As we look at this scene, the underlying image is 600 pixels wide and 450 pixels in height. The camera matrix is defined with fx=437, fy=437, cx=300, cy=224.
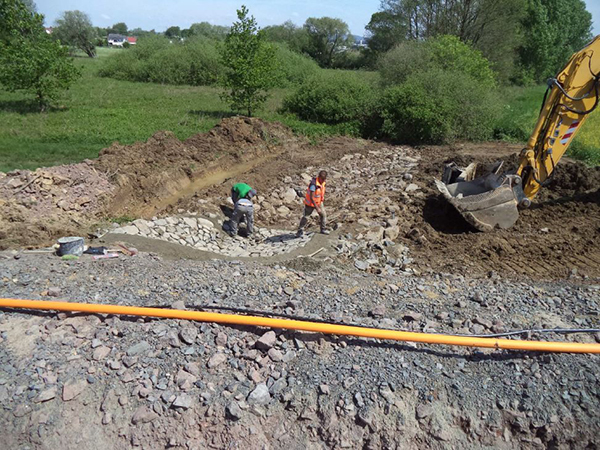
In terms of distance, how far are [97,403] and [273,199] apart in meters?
7.81

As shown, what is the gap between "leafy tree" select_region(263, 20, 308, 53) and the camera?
48.5 meters

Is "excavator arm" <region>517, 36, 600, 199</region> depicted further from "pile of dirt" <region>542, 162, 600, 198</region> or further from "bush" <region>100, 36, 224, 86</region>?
"bush" <region>100, 36, 224, 86</region>

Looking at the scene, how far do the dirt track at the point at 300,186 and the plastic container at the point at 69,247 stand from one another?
1032 millimetres

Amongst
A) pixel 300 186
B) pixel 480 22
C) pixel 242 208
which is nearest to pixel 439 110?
pixel 300 186

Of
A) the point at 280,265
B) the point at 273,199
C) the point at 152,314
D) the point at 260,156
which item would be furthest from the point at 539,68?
the point at 152,314

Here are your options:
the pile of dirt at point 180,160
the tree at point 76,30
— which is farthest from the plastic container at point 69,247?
the tree at point 76,30

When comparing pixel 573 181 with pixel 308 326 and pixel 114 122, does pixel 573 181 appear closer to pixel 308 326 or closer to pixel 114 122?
pixel 308 326

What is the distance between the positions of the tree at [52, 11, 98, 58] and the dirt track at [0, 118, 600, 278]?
144 ft

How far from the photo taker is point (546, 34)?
36.9 metres

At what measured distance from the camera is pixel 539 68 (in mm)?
39375

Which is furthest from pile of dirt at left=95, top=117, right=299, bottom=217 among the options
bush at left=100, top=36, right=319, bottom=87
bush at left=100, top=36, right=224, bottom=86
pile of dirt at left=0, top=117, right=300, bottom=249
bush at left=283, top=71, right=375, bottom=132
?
bush at left=100, top=36, right=224, bottom=86

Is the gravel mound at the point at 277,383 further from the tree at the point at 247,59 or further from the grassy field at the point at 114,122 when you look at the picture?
the tree at the point at 247,59

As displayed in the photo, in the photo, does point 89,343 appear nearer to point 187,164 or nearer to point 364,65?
point 187,164

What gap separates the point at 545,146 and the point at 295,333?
6.41m
